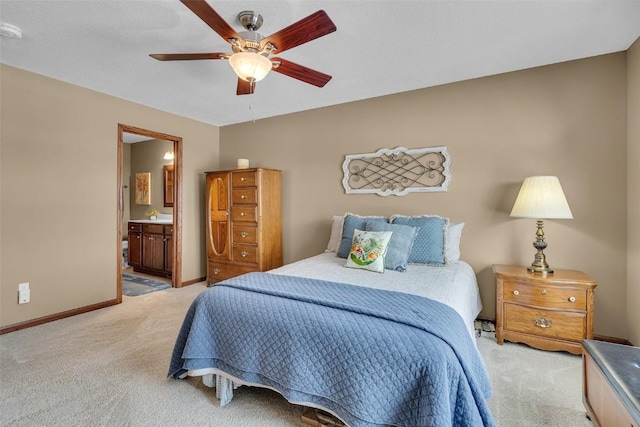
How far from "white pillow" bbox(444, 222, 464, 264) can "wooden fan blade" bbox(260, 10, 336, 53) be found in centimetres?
199

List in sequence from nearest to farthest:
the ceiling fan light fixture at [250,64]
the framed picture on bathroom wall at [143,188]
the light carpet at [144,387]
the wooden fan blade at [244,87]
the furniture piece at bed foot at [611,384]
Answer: the furniture piece at bed foot at [611,384] < the light carpet at [144,387] < the ceiling fan light fixture at [250,64] < the wooden fan blade at [244,87] < the framed picture on bathroom wall at [143,188]

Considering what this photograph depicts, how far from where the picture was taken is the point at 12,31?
7.10 ft

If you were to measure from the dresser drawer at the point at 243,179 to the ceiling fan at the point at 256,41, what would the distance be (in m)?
1.90

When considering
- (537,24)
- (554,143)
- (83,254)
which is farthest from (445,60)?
(83,254)

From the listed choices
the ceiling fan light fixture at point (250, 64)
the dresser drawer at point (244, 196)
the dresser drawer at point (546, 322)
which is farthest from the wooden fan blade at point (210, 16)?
the dresser drawer at point (546, 322)

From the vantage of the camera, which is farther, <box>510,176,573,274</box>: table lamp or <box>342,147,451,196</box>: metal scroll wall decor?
<box>342,147,451,196</box>: metal scroll wall decor

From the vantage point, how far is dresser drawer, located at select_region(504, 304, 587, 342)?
2.28 metres

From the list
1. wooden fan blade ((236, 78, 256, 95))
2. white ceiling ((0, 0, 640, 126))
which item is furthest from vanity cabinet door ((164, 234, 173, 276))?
wooden fan blade ((236, 78, 256, 95))

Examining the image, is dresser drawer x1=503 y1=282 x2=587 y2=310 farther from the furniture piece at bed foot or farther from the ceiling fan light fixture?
the ceiling fan light fixture

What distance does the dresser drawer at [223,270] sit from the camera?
12.9ft

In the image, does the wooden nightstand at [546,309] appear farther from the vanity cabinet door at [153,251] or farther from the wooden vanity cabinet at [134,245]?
the wooden vanity cabinet at [134,245]

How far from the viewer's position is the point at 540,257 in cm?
251

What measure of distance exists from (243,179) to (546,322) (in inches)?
137

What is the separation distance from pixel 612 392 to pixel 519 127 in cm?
233
